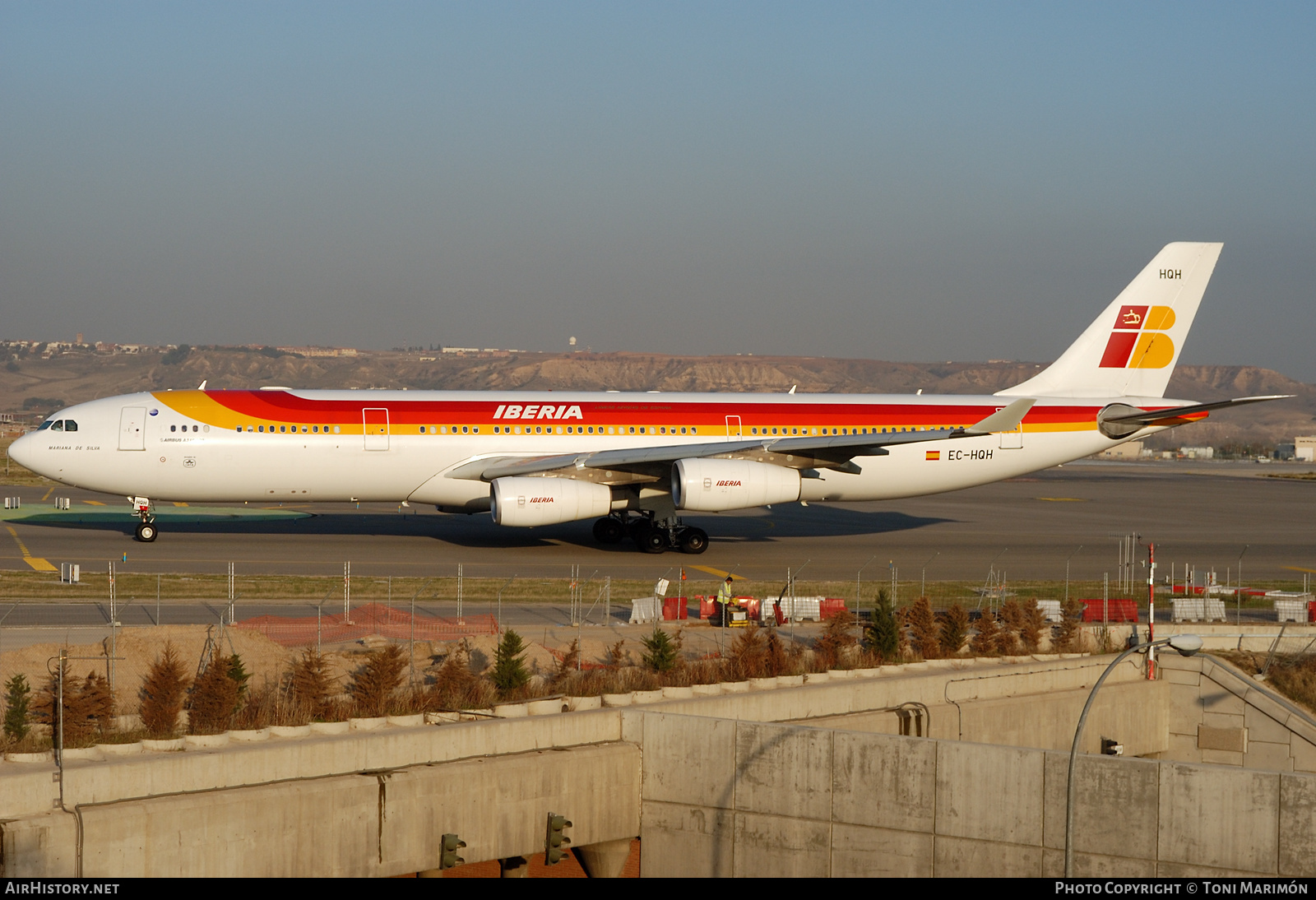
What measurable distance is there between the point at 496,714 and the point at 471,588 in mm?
13271

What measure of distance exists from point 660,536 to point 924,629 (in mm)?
14836

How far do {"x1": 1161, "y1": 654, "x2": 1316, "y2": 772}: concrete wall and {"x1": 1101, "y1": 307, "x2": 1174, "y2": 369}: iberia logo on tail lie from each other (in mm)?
18472

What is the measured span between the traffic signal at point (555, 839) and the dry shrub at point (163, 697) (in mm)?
5377

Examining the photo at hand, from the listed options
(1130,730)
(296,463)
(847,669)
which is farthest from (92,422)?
(1130,730)

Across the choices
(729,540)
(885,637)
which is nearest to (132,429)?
(729,540)

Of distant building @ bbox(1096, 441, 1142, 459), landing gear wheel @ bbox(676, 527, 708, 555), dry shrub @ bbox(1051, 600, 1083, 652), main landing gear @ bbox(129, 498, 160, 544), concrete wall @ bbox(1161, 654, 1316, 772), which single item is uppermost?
distant building @ bbox(1096, 441, 1142, 459)

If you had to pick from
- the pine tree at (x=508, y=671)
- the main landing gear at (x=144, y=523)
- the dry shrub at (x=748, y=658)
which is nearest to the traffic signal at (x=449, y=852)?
the pine tree at (x=508, y=671)

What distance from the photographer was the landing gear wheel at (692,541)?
40500 mm

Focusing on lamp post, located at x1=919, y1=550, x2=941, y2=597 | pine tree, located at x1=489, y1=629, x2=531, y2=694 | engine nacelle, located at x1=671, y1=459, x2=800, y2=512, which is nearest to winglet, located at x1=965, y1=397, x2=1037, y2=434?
lamp post, located at x1=919, y1=550, x2=941, y2=597

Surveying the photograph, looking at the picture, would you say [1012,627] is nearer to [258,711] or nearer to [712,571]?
[712,571]

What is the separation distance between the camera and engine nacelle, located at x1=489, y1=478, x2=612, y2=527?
3584cm

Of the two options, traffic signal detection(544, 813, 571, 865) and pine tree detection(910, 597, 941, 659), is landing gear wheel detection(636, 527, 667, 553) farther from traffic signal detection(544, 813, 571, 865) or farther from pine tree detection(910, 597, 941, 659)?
traffic signal detection(544, 813, 571, 865)

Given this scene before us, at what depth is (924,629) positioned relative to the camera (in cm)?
2634

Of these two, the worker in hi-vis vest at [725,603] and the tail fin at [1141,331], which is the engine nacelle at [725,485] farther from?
the tail fin at [1141,331]
